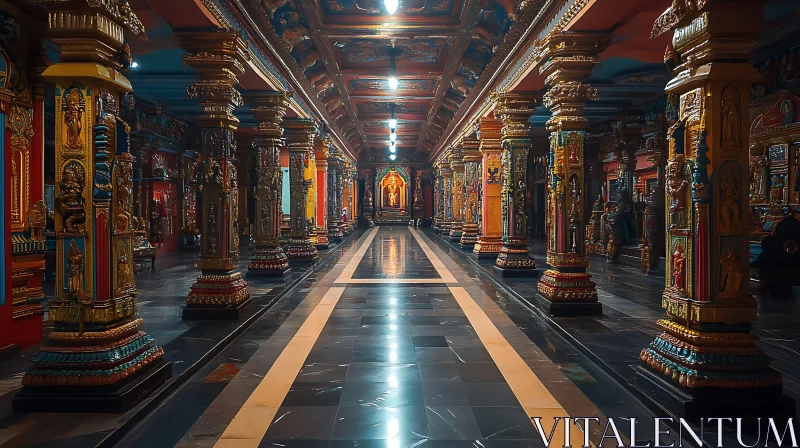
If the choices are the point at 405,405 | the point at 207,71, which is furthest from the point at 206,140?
the point at 405,405

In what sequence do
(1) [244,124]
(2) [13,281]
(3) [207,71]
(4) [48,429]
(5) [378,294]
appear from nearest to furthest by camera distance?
(4) [48,429] → (2) [13,281] → (3) [207,71] → (5) [378,294] → (1) [244,124]

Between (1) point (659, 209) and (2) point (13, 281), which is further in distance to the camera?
(1) point (659, 209)

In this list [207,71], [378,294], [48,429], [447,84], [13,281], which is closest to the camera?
[48,429]

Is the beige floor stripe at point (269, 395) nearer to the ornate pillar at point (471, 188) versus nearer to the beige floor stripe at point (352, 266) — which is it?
the beige floor stripe at point (352, 266)

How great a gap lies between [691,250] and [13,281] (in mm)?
6085

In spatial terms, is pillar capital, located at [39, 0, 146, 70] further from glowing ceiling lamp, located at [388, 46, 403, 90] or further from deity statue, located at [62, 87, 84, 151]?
glowing ceiling lamp, located at [388, 46, 403, 90]

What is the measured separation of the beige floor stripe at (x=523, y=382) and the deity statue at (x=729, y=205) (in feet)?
5.64

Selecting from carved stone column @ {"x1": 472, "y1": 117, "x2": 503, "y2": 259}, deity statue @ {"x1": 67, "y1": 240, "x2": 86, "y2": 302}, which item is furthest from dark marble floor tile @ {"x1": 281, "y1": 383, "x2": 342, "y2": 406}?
carved stone column @ {"x1": 472, "y1": 117, "x2": 503, "y2": 259}

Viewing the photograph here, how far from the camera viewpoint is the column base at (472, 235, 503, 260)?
12.2m

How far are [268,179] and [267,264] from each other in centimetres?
166

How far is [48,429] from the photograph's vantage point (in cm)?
302

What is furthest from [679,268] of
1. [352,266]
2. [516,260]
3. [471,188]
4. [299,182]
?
[471,188]

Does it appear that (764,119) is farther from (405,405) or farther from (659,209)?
(405,405)

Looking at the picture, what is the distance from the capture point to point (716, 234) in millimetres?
3305
